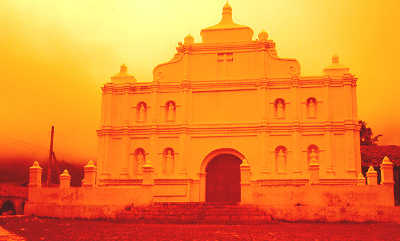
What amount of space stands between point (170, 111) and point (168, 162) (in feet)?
9.21

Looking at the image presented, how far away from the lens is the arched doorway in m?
26.3

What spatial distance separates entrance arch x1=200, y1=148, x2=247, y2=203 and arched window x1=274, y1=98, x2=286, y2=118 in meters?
2.95

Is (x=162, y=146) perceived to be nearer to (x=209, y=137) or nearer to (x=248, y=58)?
(x=209, y=137)

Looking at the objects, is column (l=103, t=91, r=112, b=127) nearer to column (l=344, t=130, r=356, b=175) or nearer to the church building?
the church building

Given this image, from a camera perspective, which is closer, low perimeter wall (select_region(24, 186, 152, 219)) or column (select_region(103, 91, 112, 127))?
low perimeter wall (select_region(24, 186, 152, 219))

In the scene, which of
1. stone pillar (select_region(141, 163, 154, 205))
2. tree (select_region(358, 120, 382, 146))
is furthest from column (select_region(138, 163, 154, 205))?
tree (select_region(358, 120, 382, 146))

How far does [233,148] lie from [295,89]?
4.49 metres

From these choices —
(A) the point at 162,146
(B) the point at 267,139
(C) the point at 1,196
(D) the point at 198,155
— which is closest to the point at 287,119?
(B) the point at 267,139

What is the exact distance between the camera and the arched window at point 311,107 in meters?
26.7

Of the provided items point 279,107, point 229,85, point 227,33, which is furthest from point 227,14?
point 279,107

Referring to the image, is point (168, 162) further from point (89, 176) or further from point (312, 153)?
point (312, 153)

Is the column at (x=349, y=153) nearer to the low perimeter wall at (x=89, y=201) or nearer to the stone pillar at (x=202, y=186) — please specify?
the stone pillar at (x=202, y=186)

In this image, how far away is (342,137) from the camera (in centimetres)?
2608

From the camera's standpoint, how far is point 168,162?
27.4 metres
